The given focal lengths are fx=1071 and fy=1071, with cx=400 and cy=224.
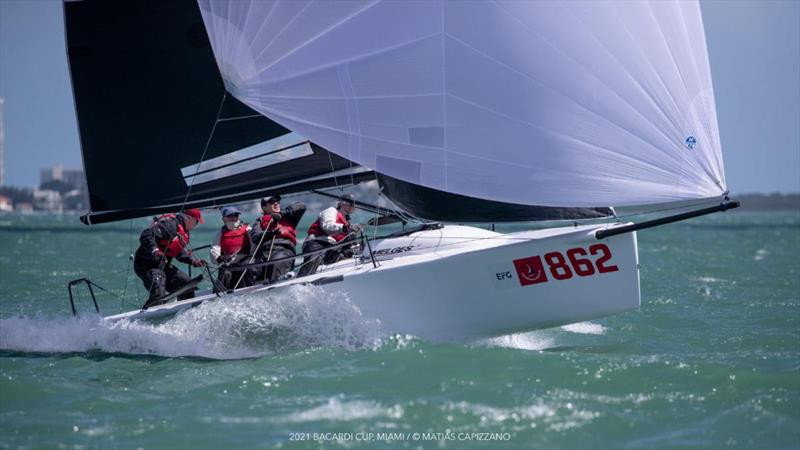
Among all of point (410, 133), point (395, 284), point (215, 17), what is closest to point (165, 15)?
point (215, 17)

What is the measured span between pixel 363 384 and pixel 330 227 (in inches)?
95.5

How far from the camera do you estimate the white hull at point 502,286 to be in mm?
7977

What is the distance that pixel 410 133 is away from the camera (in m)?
7.91

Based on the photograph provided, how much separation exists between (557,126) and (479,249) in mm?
1082

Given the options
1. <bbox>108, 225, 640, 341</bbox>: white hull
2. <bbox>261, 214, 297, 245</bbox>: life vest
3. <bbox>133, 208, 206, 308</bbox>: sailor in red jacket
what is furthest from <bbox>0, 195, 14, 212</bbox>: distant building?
<bbox>108, 225, 640, 341</bbox>: white hull

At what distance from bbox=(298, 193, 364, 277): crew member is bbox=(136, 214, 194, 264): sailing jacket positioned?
1.04 m

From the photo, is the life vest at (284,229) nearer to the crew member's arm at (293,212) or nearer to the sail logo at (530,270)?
the crew member's arm at (293,212)

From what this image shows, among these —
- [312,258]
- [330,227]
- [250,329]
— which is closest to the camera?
[250,329]

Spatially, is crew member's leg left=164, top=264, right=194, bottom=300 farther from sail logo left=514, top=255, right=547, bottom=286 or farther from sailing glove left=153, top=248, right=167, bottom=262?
sail logo left=514, top=255, right=547, bottom=286

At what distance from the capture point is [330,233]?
9148 millimetres

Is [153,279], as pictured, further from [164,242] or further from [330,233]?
[330,233]

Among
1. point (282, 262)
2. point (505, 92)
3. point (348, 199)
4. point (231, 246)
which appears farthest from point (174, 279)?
point (505, 92)

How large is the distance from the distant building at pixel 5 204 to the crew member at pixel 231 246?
116 metres

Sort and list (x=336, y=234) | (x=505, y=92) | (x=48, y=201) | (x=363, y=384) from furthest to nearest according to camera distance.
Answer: (x=48, y=201), (x=336, y=234), (x=505, y=92), (x=363, y=384)
